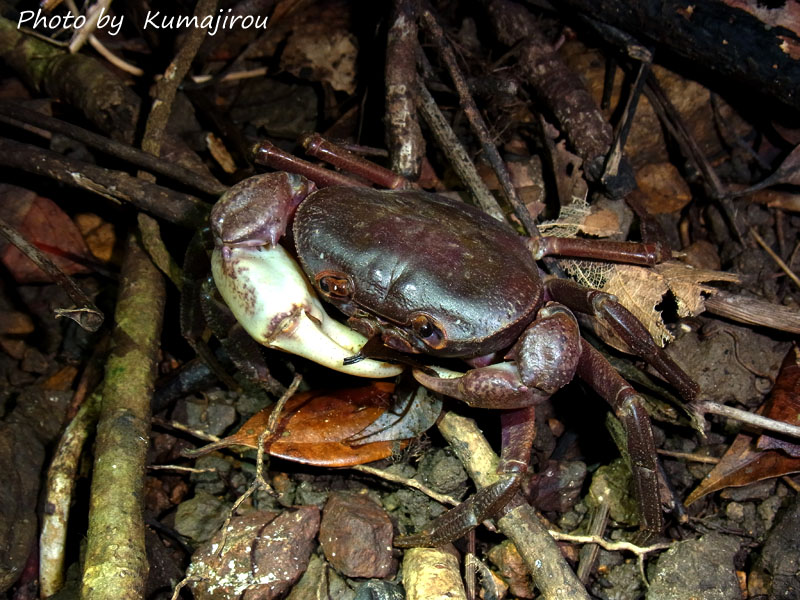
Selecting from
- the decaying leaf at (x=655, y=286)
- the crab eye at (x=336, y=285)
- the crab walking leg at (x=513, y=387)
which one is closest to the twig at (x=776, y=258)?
the decaying leaf at (x=655, y=286)

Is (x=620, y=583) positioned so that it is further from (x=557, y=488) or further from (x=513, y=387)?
(x=513, y=387)

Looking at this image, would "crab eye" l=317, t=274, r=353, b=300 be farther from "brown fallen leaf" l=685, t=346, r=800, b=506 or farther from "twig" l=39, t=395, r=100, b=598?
"brown fallen leaf" l=685, t=346, r=800, b=506

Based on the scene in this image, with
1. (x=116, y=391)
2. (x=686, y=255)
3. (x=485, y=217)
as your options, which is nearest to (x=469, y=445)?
(x=485, y=217)

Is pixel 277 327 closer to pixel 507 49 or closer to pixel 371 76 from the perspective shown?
pixel 371 76

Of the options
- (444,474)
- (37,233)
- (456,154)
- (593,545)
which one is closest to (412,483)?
(444,474)

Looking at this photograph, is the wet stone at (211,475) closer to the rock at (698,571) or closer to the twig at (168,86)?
the twig at (168,86)
